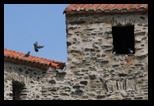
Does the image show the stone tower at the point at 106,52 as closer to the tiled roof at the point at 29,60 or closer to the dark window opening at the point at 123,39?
the dark window opening at the point at 123,39

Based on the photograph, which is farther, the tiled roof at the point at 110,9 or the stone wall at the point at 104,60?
the tiled roof at the point at 110,9

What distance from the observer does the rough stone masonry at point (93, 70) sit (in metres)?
41.5

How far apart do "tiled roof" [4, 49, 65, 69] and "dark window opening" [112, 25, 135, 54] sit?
170cm

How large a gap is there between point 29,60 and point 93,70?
1.78 meters

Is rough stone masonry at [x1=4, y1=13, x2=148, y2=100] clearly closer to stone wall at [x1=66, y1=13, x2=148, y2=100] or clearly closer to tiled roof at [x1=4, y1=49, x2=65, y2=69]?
stone wall at [x1=66, y1=13, x2=148, y2=100]

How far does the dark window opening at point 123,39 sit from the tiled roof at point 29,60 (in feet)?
5.57

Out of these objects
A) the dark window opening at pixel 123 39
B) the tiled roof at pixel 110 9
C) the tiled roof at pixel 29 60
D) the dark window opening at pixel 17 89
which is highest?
the tiled roof at pixel 110 9

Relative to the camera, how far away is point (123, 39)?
42.8 meters

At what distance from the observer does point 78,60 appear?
137 ft

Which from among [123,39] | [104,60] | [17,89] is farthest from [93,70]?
[17,89]

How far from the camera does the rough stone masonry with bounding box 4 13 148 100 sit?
136 feet

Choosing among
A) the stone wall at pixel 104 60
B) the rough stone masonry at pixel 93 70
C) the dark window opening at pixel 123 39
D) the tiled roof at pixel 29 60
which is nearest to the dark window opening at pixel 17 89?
the rough stone masonry at pixel 93 70

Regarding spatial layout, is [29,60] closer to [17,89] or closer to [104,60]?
[17,89]
